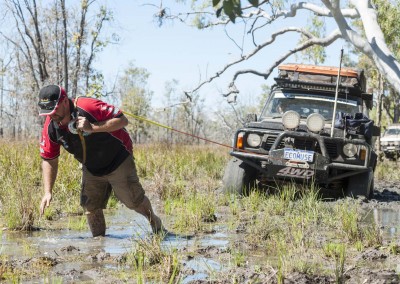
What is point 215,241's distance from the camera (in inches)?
222

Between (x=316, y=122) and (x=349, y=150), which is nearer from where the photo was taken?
(x=316, y=122)

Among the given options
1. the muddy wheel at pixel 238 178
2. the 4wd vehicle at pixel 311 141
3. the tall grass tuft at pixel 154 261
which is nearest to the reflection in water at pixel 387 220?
the 4wd vehicle at pixel 311 141

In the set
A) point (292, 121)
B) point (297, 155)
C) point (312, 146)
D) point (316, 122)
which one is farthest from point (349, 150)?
point (292, 121)

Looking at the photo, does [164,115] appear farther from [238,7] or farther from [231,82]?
[238,7]

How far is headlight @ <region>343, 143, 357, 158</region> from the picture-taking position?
8.44m

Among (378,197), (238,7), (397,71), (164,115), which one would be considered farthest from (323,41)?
(164,115)

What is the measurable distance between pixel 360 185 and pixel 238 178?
1677 millimetres

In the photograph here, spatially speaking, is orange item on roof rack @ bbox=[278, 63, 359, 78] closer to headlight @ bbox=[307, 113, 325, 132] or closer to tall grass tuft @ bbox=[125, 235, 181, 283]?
headlight @ bbox=[307, 113, 325, 132]

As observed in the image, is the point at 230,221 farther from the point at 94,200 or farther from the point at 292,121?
the point at 292,121

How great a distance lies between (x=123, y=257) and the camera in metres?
4.58

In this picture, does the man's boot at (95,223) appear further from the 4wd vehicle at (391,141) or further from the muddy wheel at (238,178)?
the 4wd vehicle at (391,141)

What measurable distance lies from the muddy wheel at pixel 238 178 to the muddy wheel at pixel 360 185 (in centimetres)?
134

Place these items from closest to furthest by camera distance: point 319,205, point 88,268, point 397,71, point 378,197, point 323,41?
point 88,268
point 319,205
point 378,197
point 397,71
point 323,41

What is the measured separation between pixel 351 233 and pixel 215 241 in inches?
46.9
